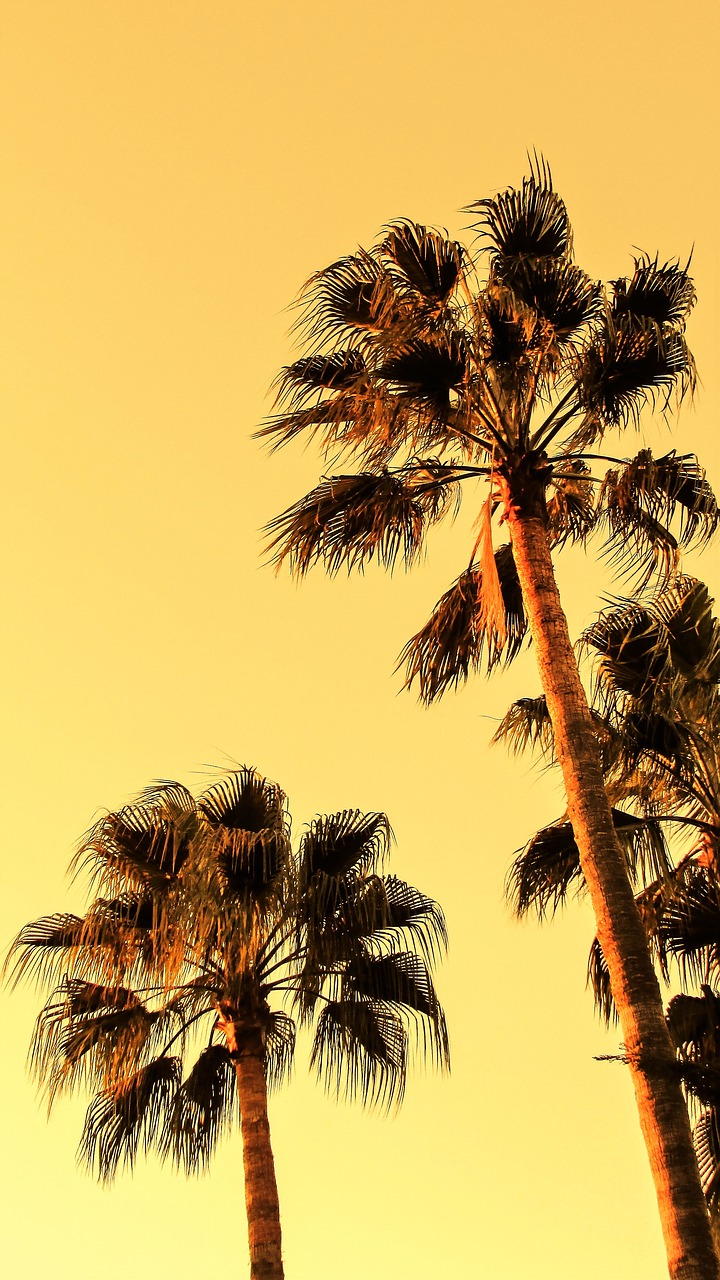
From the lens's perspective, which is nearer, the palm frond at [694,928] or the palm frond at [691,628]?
the palm frond at [691,628]

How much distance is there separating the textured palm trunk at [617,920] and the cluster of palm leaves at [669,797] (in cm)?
160

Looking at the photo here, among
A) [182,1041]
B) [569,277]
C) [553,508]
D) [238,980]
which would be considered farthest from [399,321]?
[182,1041]

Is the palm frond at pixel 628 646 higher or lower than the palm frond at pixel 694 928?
higher

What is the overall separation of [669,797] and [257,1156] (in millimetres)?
4891

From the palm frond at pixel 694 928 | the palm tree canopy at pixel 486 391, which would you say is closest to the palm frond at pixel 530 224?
the palm tree canopy at pixel 486 391

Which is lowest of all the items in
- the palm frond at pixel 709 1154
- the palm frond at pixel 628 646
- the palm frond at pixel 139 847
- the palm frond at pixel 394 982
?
the palm frond at pixel 709 1154

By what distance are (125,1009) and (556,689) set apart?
17.6 feet

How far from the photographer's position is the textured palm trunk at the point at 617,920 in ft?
26.0

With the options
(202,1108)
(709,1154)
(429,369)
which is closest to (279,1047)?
(202,1108)

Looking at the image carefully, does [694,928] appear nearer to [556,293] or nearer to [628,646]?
[628,646]

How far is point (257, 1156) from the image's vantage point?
12.2 metres

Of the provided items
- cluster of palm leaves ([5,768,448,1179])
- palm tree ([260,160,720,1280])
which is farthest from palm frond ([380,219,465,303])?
cluster of palm leaves ([5,768,448,1179])

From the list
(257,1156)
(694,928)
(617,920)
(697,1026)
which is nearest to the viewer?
(617,920)

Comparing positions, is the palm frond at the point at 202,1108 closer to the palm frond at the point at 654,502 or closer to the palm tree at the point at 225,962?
the palm tree at the point at 225,962
